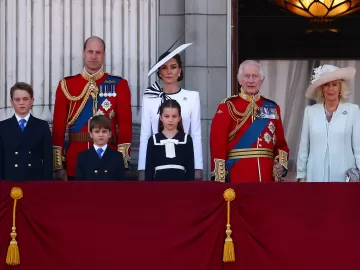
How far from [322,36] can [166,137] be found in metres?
6.17

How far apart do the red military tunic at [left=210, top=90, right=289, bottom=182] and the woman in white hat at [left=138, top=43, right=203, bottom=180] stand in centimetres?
24

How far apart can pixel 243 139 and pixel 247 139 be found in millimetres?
32

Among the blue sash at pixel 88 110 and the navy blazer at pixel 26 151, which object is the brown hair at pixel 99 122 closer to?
the navy blazer at pixel 26 151

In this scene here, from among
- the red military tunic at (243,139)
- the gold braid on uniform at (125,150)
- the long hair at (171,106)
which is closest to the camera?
the long hair at (171,106)

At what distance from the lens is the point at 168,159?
35.4 ft

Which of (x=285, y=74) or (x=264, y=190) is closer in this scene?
(x=264, y=190)

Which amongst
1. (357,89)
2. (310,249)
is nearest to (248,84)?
(310,249)

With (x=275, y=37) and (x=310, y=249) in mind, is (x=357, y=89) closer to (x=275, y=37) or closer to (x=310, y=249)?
(x=275, y=37)

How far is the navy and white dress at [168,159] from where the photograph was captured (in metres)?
10.8

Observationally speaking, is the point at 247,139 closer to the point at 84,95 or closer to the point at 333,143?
Result: the point at 333,143

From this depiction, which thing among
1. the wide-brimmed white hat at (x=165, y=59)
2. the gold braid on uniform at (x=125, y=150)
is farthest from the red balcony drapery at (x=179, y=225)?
the wide-brimmed white hat at (x=165, y=59)

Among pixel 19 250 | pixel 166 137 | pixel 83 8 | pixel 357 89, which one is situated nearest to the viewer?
pixel 19 250

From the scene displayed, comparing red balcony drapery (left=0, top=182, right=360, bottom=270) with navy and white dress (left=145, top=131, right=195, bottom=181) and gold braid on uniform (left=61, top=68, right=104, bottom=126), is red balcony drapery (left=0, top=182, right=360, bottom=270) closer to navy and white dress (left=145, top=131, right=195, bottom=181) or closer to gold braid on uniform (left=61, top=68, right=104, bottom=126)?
navy and white dress (left=145, top=131, right=195, bottom=181)

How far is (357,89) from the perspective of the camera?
16.1m
